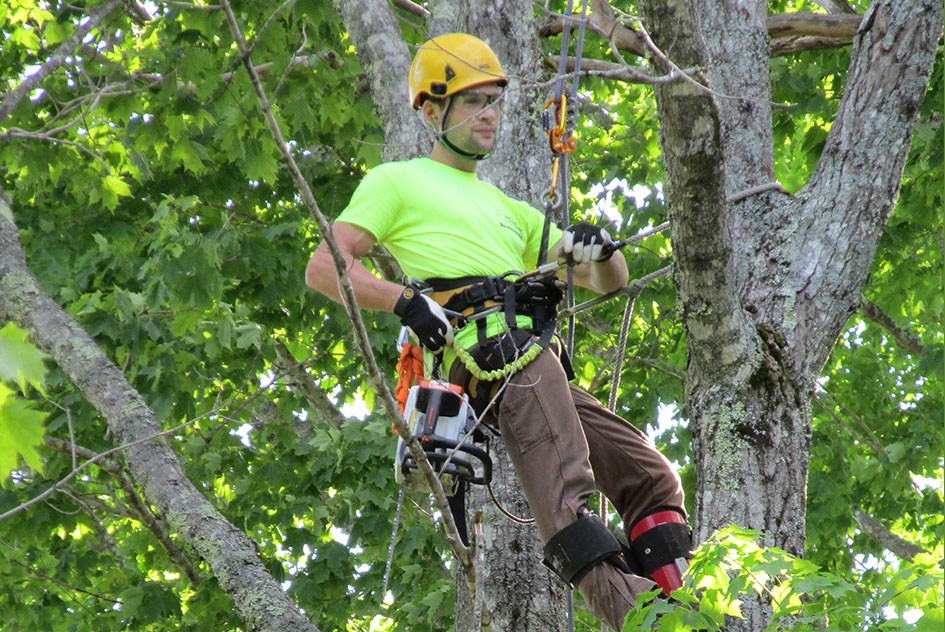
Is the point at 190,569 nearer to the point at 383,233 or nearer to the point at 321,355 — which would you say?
the point at 321,355

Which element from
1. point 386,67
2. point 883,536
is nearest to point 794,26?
point 386,67

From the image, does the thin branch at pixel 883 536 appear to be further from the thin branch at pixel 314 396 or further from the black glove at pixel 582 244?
the black glove at pixel 582 244

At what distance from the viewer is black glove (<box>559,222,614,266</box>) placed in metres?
3.15

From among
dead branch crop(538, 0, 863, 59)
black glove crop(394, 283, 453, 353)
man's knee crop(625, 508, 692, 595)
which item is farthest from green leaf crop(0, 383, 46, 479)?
dead branch crop(538, 0, 863, 59)

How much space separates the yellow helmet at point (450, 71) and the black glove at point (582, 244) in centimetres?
65

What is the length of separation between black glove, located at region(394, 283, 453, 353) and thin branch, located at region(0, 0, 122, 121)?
239cm

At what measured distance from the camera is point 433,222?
334cm

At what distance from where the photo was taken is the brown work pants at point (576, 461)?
9.92 feet

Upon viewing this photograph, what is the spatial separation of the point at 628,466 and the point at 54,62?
10.4 feet

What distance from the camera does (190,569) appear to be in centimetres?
598

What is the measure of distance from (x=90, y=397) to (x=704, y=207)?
2.57 metres

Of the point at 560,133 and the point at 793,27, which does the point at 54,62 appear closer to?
the point at 560,133

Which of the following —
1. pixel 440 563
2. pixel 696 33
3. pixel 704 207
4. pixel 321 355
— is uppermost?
pixel 696 33

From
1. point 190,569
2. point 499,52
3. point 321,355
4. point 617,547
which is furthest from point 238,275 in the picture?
point 617,547
